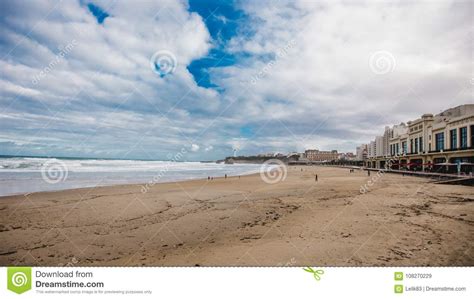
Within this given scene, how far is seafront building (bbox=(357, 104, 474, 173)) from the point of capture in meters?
23.3

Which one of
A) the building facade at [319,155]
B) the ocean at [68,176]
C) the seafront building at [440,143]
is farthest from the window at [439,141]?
the building facade at [319,155]

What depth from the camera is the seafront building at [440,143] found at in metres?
23.3

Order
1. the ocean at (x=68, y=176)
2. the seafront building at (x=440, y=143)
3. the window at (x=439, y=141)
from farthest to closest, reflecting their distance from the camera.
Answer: the window at (x=439, y=141) → the seafront building at (x=440, y=143) → the ocean at (x=68, y=176)

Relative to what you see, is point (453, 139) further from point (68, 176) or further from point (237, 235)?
point (68, 176)

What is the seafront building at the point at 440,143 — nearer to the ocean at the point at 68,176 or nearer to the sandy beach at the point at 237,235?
the sandy beach at the point at 237,235

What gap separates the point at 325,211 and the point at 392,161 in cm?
4223

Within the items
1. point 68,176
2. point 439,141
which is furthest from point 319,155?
Result: point 68,176

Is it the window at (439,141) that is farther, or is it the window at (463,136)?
the window at (439,141)

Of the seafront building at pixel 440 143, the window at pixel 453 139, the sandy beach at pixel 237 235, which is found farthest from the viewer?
the window at pixel 453 139

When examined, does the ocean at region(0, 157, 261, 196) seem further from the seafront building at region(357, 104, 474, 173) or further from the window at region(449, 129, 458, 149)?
the window at region(449, 129, 458, 149)

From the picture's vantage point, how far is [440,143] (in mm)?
29594

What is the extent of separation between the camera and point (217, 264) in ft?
11.8
